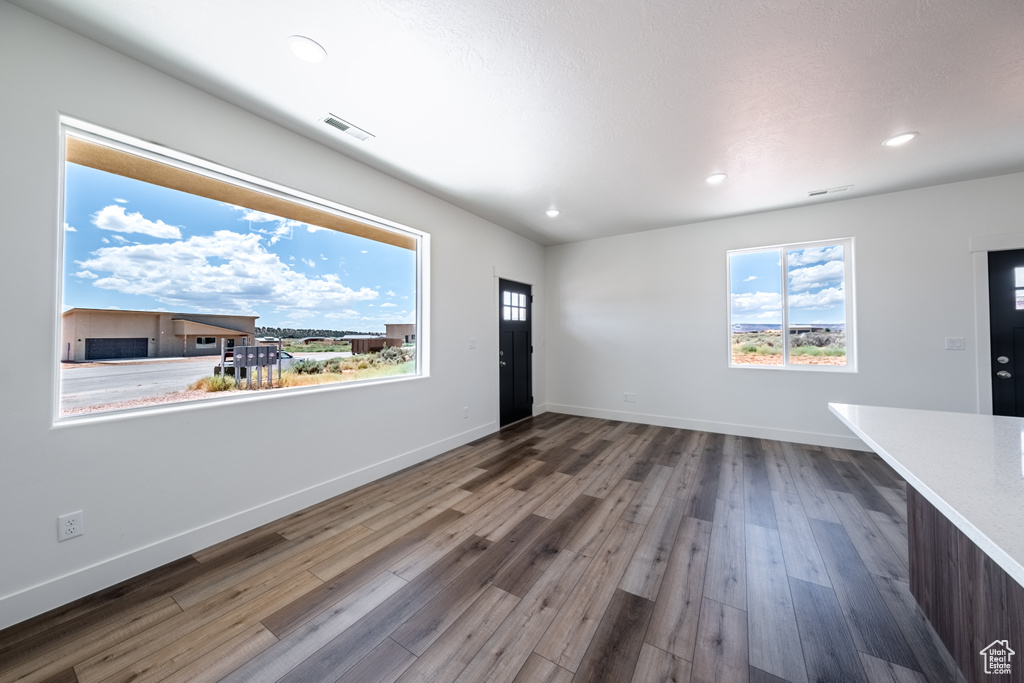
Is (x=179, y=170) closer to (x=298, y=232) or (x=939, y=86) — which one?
(x=298, y=232)

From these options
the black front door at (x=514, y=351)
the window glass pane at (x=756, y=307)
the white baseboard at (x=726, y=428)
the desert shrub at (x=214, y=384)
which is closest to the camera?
the desert shrub at (x=214, y=384)

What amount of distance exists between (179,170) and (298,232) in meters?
0.73

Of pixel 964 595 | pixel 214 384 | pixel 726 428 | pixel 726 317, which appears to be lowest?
pixel 726 428

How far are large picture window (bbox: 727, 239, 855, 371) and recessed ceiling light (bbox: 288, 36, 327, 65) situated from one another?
466cm

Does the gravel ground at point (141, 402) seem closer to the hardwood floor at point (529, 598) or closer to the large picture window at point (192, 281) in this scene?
the large picture window at point (192, 281)

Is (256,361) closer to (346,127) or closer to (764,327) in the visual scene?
(346,127)

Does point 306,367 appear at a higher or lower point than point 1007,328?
lower

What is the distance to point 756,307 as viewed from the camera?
4406 mm

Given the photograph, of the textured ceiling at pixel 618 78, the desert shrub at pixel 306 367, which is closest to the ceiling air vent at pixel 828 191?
the textured ceiling at pixel 618 78

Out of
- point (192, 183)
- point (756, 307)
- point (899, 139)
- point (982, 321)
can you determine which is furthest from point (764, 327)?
point (192, 183)

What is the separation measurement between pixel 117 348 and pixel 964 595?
3973 millimetres

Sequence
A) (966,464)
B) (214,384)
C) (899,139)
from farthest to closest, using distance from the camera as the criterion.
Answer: (899,139)
(214,384)
(966,464)

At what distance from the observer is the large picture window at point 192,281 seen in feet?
6.14

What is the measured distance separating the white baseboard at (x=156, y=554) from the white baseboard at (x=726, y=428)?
3.36 m
